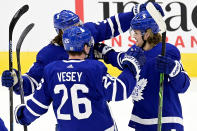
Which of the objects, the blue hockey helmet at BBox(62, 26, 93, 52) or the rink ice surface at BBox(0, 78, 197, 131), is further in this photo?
the rink ice surface at BBox(0, 78, 197, 131)

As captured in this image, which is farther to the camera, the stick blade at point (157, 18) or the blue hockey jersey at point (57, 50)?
the blue hockey jersey at point (57, 50)

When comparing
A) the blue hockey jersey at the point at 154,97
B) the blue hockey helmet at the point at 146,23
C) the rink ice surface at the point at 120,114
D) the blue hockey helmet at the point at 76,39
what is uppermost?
the blue hockey helmet at the point at 146,23

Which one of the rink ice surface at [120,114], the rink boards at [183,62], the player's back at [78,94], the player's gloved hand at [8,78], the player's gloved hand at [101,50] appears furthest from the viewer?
the rink boards at [183,62]

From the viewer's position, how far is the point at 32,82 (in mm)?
3145

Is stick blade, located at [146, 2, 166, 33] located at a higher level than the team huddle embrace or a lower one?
higher

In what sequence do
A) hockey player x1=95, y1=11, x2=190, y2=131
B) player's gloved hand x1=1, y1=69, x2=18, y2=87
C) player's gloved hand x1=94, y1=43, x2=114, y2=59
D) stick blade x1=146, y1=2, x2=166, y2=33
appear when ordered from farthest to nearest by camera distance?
player's gloved hand x1=94, y1=43, x2=114, y2=59
player's gloved hand x1=1, y1=69, x2=18, y2=87
hockey player x1=95, y1=11, x2=190, y2=131
stick blade x1=146, y1=2, x2=166, y2=33

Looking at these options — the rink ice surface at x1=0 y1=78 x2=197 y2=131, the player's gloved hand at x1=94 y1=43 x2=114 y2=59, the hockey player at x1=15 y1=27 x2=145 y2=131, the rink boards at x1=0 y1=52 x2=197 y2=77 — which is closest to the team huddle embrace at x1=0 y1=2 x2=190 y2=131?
the hockey player at x1=15 y1=27 x2=145 y2=131

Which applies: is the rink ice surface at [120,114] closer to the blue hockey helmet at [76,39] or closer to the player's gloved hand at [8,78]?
the player's gloved hand at [8,78]

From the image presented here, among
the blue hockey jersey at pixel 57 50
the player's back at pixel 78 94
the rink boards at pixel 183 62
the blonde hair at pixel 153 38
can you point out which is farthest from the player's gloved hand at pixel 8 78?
the rink boards at pixel 183 62

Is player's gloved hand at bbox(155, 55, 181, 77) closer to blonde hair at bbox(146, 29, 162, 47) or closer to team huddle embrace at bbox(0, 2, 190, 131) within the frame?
team huddle embrace at bbox(0, 2, 190, 131)

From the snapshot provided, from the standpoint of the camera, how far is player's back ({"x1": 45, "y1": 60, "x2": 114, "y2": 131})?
2482mm

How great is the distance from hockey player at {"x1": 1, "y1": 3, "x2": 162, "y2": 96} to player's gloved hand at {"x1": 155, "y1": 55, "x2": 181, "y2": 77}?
0.57 meters

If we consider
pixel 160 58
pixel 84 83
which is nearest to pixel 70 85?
pixel 84 83

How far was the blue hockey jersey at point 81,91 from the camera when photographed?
8.15 feet
